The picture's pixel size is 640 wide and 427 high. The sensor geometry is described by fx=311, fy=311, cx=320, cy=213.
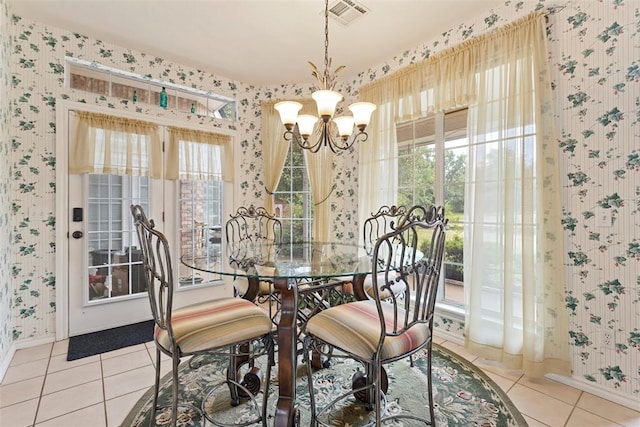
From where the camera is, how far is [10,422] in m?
1.63

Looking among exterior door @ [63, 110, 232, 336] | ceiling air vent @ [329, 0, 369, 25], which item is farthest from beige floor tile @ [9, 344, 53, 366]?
ceiling air vent @ [329, 0, 369, 25]

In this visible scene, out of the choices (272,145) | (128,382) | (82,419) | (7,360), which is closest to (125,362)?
(128,382)

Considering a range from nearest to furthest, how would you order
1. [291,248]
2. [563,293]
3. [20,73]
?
1. [563,293]
2. [291,248]
3. [20,73]

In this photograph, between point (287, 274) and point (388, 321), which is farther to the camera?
point (388, 321)

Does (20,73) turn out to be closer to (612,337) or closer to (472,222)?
(472,222)

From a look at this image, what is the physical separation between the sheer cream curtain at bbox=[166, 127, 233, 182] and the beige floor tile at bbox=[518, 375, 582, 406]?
10.8 feet

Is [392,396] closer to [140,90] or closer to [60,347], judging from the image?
[60,347]

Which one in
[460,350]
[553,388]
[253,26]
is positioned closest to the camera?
[553,388]

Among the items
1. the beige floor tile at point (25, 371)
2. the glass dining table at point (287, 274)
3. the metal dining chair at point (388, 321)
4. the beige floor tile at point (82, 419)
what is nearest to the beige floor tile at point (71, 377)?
the beige floor tile at point (25, 371)

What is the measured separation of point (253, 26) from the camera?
8.63 feet

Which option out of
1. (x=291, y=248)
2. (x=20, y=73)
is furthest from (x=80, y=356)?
(x=20, y=73)

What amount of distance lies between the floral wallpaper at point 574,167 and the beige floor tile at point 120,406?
3.47 feet

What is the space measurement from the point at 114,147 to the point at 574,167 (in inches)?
146

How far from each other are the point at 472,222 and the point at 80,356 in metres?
3.18
